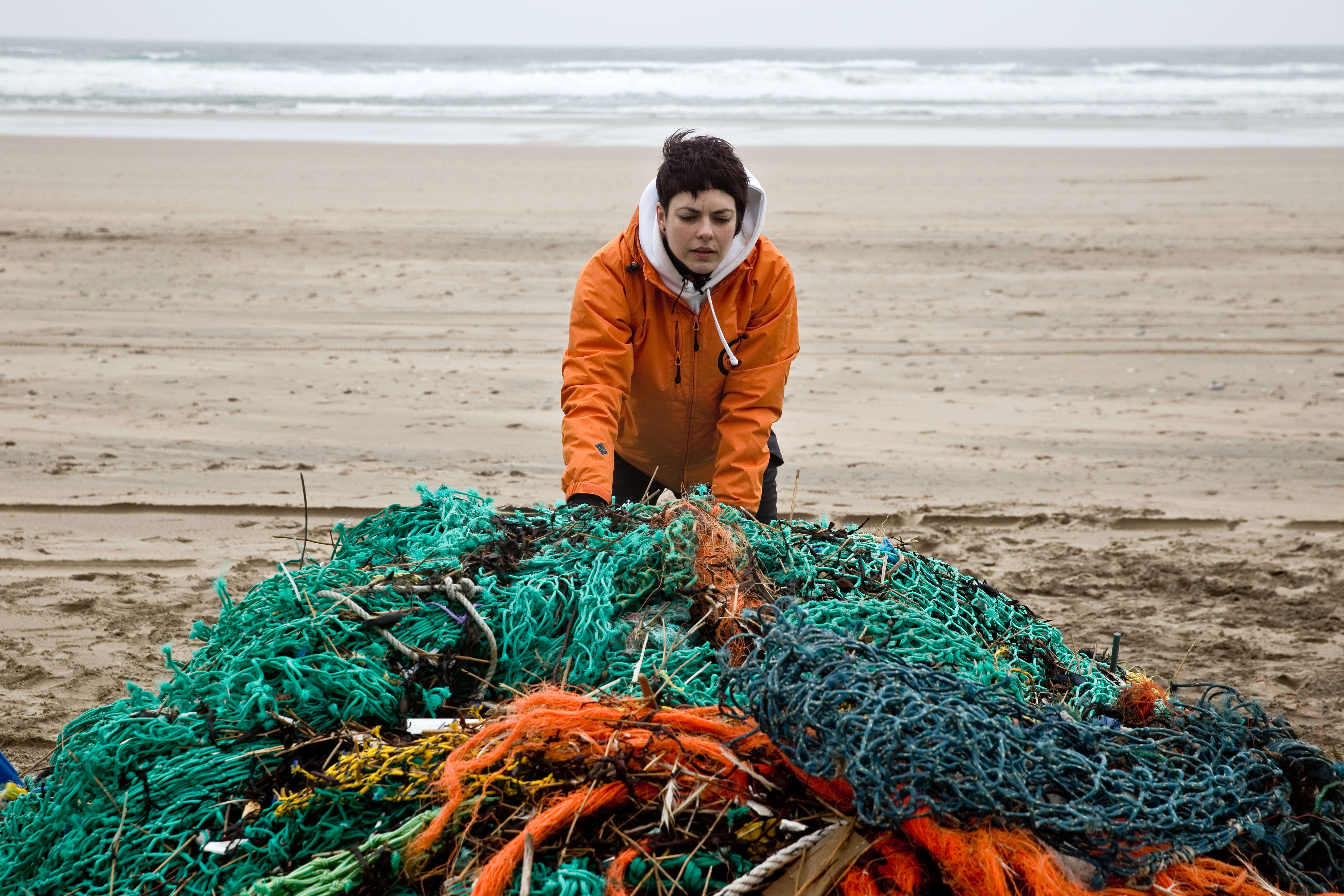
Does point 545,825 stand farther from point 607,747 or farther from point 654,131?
point 654,131

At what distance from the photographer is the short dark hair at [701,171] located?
3.00 metres

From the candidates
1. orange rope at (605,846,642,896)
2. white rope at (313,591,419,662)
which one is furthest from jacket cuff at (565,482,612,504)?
orange rope at (605,846,642,896)

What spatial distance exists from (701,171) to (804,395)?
451 centimetres

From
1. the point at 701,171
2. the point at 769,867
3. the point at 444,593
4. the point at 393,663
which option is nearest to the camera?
the point at 769,867

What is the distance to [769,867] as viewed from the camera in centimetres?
180

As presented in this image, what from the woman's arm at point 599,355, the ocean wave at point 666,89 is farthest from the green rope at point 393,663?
the ocean wave at point 666,89

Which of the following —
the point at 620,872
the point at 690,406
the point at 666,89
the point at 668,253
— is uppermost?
the point at 666,89

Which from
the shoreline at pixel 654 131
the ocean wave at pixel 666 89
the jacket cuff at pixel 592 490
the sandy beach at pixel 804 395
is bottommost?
the sandy beach at pixel 804 395

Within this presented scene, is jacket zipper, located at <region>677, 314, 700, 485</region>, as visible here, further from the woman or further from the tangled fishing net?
the tangled fishing net

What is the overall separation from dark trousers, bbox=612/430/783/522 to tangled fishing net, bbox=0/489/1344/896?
1124 mm

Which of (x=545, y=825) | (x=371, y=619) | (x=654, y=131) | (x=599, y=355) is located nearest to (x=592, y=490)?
(x=599, y=355)

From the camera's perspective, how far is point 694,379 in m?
3.44

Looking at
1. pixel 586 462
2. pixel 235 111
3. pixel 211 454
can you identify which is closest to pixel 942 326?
pixel 211 454

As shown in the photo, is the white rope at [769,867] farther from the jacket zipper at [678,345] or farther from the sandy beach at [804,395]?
the sandy beach at [804,395]
